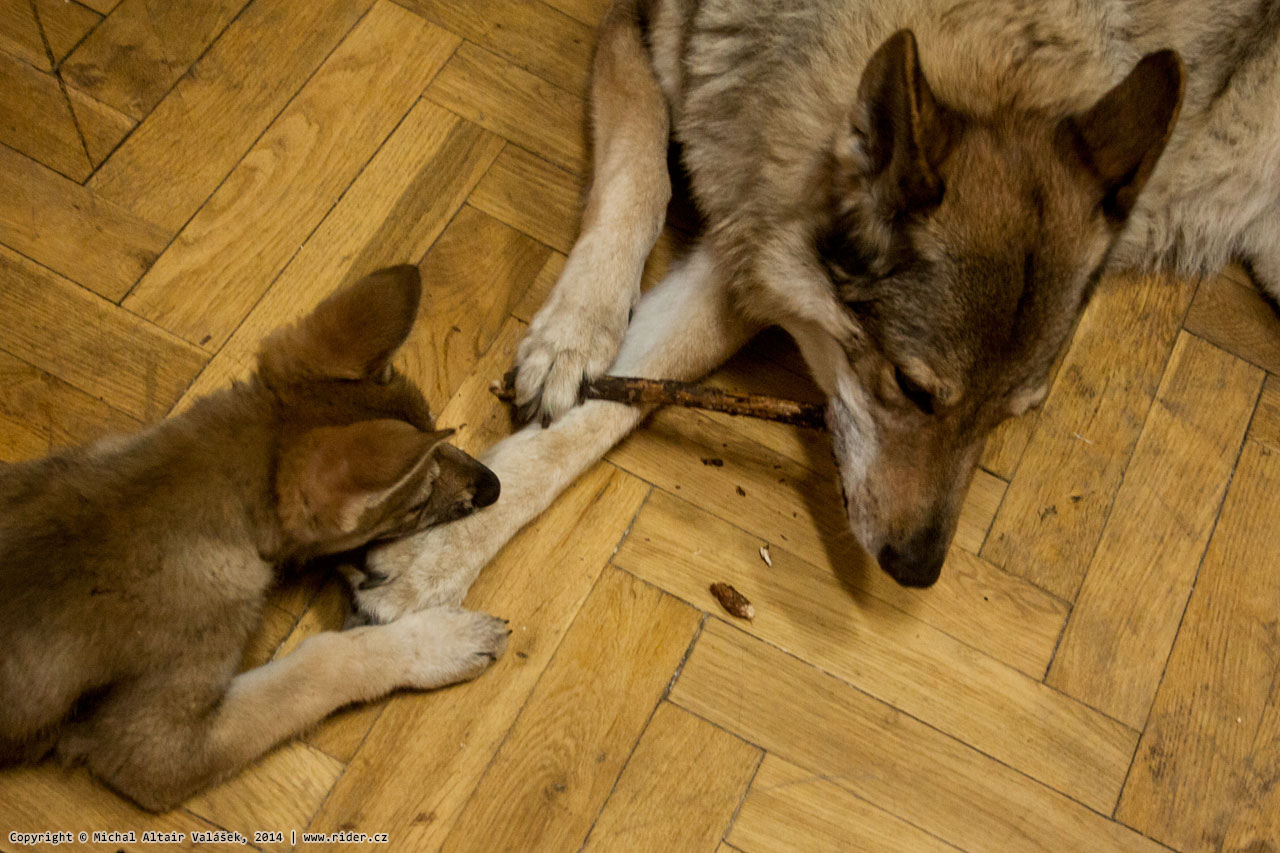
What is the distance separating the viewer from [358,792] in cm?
155

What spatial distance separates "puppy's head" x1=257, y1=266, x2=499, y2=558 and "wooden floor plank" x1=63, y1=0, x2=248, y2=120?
829mm

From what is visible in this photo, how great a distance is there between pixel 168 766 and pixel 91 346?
0.75m

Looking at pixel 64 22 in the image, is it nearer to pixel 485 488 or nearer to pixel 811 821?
pixel 485 488

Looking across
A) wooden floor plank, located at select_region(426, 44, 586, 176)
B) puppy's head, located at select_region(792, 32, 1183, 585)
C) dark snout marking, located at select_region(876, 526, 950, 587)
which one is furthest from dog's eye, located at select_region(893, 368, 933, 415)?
wooden floor plank, located at select_region(426, 44, 586, 176)

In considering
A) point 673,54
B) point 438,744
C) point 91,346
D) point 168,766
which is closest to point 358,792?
point 438,744

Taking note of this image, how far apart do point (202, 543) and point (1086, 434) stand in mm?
1628

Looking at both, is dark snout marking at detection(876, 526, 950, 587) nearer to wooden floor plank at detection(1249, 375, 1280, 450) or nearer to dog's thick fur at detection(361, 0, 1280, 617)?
dog's thick fur at detection(361, 0, 1280, 617)

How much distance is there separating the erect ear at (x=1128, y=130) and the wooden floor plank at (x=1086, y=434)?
2.02 ft

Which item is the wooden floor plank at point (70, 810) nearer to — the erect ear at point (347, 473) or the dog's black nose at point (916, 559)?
the erect ear at point (347, 473)

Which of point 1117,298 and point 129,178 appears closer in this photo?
point 129,178

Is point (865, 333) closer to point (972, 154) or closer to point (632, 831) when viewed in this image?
point (972, 154)

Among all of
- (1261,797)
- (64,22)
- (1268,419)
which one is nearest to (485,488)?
(64,22)

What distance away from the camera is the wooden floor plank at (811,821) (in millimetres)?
1624

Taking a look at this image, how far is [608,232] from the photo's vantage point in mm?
1856
